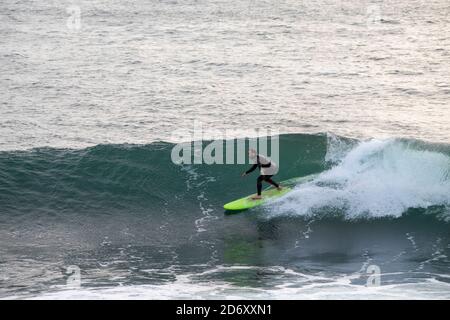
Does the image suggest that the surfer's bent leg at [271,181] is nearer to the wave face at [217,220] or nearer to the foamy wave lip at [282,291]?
the wave face at [217,220]

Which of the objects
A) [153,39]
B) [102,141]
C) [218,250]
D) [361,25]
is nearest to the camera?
[218,250]

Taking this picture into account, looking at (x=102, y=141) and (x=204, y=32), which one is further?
(x=204, y=32)

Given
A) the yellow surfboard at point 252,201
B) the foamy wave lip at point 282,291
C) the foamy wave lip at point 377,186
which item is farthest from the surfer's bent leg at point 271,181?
the foamy wave lip at point 282,291

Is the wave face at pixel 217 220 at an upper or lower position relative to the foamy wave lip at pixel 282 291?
upper

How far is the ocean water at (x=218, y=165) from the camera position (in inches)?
705

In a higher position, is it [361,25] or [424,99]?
[361,25]

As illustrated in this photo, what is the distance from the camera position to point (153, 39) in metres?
40.1

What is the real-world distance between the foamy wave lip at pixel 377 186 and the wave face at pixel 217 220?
35 mm

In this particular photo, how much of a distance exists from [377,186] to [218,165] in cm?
543

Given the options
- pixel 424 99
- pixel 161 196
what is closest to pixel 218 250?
pixel 161 196

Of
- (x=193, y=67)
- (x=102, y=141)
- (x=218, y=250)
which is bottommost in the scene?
(x=218, y=250)

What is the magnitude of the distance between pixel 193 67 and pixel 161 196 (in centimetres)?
1425

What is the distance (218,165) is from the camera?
81.7 feet

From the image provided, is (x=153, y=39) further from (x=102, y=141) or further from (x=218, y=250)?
(x=218, y=250)
